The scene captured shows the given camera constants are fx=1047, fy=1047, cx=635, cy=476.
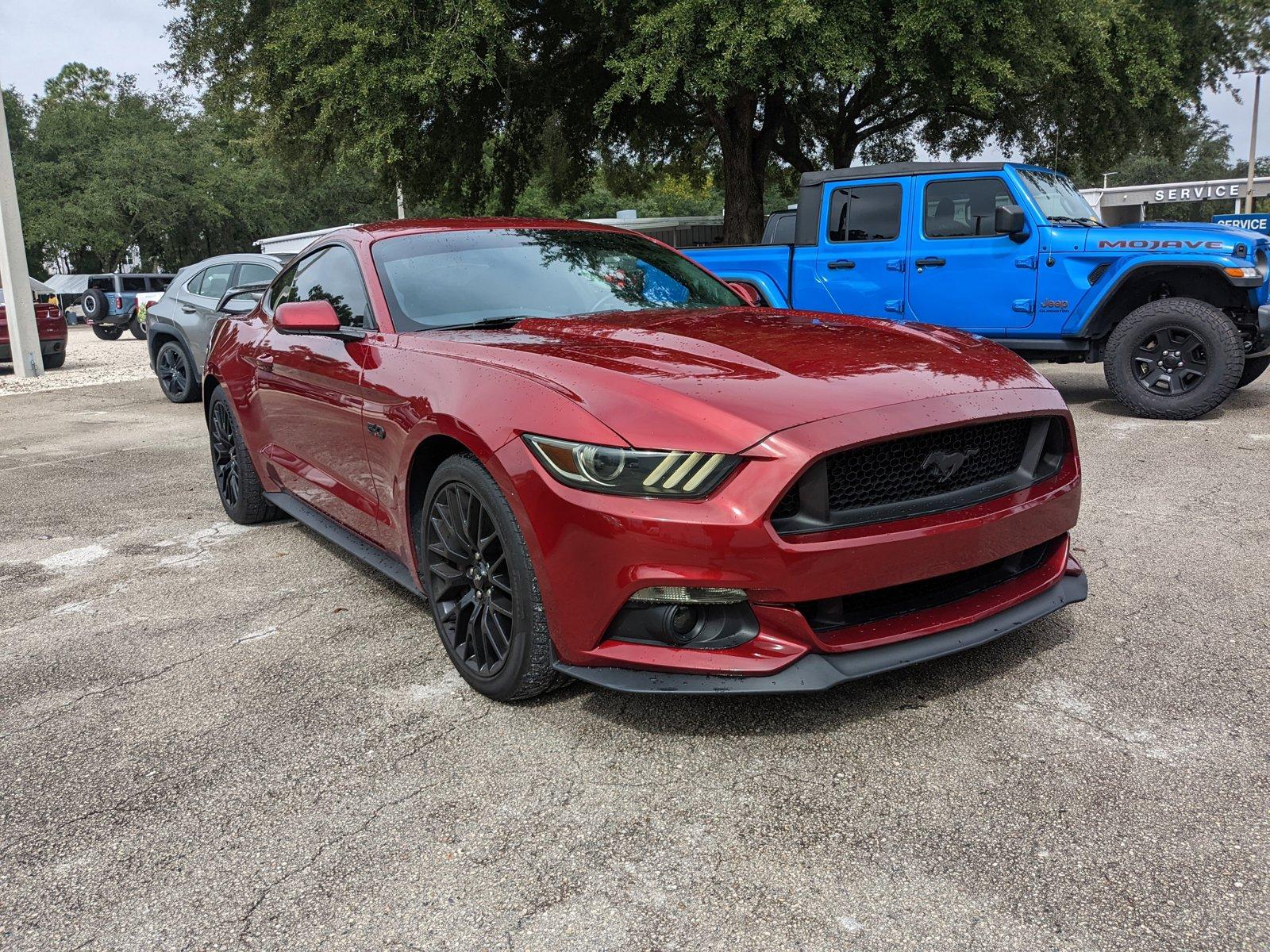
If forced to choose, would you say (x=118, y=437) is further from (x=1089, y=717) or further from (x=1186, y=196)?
(x=1186, y=196)

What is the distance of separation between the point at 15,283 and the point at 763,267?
40.1ft

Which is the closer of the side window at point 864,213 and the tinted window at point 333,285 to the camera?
the tinted window at point 333,285

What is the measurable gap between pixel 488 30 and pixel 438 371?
12955 mm

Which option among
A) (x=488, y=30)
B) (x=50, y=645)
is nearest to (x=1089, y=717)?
(x=50, y=645)

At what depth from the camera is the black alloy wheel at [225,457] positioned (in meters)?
5.65

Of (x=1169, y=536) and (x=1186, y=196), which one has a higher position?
(x=1186, y=196)

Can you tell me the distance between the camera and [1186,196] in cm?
3769

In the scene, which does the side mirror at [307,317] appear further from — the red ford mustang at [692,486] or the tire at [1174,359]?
the tire at [1174,359]

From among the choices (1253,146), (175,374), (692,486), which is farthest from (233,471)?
(1253,146)

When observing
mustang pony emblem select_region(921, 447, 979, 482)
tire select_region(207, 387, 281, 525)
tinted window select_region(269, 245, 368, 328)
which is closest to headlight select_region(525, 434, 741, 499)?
mustang pony emblem select_region(921, 447, 979, 482)

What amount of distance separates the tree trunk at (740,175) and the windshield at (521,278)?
14861 millimetres

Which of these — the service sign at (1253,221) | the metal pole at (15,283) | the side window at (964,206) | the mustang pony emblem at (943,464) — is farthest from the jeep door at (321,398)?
the service sign at (1253,221)

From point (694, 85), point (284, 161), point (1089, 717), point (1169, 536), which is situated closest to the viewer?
point (1089, 717)

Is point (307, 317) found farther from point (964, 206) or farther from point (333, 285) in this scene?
point (964, 206)
